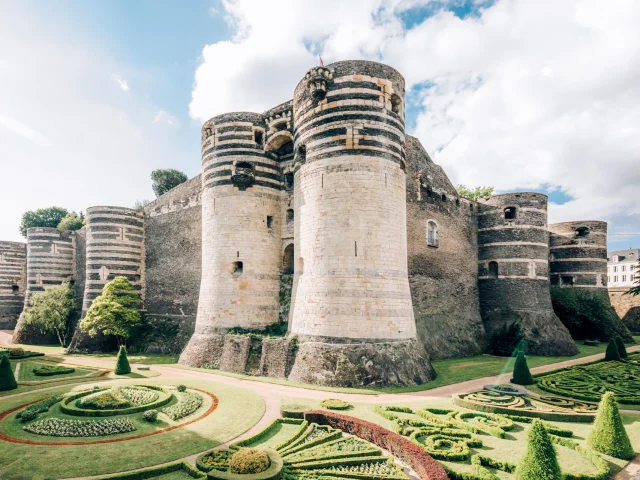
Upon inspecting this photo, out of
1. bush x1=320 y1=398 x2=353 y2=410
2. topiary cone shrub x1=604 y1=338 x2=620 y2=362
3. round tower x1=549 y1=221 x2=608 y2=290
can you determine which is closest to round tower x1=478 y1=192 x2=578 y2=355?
topiary cone shrub x1=604 y1=338 x2=620 y2=362

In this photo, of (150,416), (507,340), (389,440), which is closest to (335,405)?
(389,440)

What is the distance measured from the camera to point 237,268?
25.5 meters

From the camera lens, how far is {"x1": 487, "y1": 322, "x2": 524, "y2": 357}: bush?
28000 millimetres

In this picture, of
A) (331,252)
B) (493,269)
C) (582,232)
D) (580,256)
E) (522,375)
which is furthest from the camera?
(582,232)

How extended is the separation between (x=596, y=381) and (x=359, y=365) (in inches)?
455

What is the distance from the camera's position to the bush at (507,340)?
28.0 metres

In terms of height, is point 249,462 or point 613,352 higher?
point 249,462

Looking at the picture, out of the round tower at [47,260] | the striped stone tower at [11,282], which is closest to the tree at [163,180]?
the striped stone tower at [11,282]

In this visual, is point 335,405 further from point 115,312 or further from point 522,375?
point 115,312

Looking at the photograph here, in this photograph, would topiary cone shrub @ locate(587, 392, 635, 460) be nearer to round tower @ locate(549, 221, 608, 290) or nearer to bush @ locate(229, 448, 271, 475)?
bush @ locate(229, 448, 271, 475)

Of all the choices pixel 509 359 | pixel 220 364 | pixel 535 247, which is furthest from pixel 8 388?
pixel 535 247

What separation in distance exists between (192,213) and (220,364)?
556 inches

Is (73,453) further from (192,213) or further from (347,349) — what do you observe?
(192,213)

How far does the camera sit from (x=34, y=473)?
33.2ft
